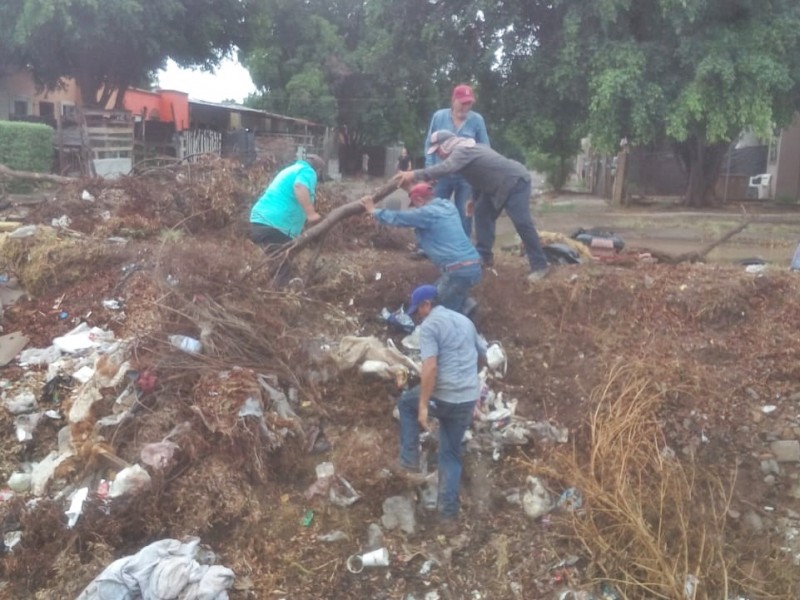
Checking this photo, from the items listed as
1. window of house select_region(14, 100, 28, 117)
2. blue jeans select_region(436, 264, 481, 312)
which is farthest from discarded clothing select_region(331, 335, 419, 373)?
window of house select_region(14, 100, 28, 117)

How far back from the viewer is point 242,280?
20.4 feet

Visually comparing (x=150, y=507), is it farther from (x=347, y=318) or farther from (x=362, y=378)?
(x=347, y=318)

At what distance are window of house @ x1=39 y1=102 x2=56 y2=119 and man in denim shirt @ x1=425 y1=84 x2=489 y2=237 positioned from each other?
2218 cm

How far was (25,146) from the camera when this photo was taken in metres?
16.5

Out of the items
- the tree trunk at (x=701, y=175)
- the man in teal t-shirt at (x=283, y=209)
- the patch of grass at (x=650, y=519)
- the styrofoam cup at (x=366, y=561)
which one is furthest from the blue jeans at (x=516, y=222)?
the tree trunk at (x=701, y=175)

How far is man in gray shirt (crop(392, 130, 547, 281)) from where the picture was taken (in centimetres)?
659

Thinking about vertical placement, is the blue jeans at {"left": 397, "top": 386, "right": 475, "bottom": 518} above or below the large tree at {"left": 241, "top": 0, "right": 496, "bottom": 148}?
below

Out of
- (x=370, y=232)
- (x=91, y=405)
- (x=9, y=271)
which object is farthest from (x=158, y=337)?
(x=370, y=232)

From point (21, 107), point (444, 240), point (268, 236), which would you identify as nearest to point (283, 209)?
point (268, 236)

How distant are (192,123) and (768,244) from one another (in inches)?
770

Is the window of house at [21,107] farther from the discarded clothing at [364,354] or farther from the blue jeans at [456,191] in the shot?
the discarded clothing at [364,354]

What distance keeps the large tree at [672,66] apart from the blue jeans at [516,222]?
31.2 ft

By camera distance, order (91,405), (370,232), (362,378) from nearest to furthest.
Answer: (91,405)
(362,378)
(370,232)

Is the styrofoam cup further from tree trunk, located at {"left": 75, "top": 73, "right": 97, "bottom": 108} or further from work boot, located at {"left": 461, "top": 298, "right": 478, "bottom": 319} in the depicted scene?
tree trunk, located at {"left": 75, "top": 73, "right": 97, "bottom": 108}
